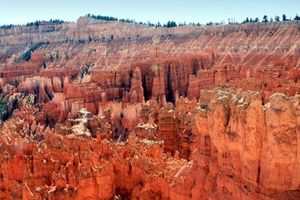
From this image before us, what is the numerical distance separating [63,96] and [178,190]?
91.5ft

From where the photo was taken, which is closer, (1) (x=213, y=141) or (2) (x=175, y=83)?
(1) (x=213, y=141)

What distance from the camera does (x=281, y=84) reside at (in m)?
22.4

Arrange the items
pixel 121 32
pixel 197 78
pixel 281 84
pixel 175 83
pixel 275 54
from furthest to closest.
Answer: pixel 121 32 < pixel 275 54 < pixel 175 83 < pixel 197 78 < pixel 281 84

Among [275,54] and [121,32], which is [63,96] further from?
[121,32]

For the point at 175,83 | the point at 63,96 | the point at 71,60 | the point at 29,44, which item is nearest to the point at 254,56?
the point at 175,83

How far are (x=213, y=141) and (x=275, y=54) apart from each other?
4775 cm

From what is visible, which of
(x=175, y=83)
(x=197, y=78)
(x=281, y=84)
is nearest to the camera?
(x=281, y=84)

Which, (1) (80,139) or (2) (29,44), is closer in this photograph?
(1) (80,139)

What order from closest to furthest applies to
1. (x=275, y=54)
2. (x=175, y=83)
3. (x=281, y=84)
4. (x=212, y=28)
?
(x=281, y=84) → (x=175, y=83) → (x=275, y=54) → (x=212, y=28)

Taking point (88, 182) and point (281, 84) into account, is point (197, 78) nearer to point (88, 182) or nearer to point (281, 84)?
point (281, 84)

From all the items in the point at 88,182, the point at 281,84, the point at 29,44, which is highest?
the point at 29,44

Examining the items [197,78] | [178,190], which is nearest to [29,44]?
[197,78]

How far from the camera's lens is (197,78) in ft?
114

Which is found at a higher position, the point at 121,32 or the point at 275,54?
the point at 121,32
